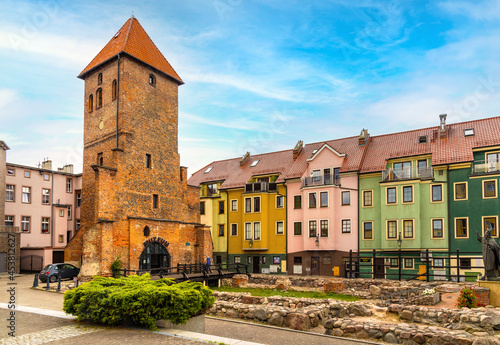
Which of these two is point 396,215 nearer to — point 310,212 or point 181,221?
point 310,212

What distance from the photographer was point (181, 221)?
140ft

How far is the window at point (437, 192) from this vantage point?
38469 mm

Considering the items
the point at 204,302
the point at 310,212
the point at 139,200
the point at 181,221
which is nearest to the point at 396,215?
the point at 310,212

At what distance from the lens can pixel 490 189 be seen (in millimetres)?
36438

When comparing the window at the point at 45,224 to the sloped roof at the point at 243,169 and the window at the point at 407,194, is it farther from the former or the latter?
the window at the point at 407,194

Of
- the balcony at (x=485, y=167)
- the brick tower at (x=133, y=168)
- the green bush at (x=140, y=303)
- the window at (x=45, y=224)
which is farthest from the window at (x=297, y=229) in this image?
the green bush at (x=140, y=303)

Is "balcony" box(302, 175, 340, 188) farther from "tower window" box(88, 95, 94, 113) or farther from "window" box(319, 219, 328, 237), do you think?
"tower window" box(88, 95, 94, 113)

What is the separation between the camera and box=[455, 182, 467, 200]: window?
3734cm

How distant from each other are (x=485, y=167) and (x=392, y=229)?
9325 millimetres

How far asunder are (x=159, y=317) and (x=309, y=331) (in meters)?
6.04

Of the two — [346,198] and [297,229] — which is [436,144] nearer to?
[346,198]

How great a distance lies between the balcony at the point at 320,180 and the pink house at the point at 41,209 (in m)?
26.2

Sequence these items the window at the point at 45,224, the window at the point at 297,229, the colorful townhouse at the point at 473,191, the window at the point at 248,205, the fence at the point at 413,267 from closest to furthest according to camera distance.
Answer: the fence at the point at 413,267 → the colorful townhouse at the point at 473,191 → the window at the point at 297,229 → the window at the point at 45,224 → the window at the point at 248,205

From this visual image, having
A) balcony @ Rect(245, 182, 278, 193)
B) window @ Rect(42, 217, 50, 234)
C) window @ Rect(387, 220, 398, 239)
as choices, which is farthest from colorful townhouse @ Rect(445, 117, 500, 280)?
window @ Rect(42, 217, 50, 234)
